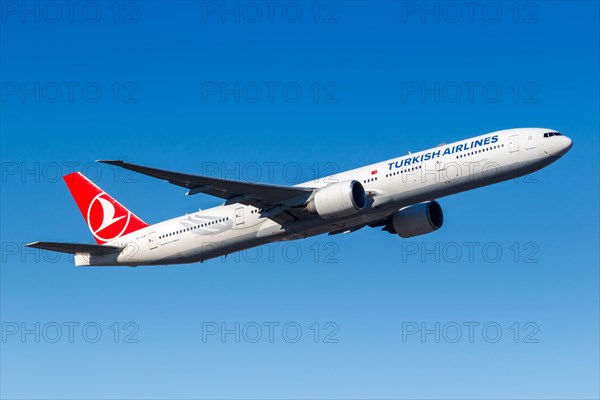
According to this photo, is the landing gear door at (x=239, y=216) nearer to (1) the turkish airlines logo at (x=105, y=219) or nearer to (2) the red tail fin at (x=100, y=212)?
(2) the red tail fin at (x=100, y=212)

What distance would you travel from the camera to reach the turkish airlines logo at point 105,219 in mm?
55594

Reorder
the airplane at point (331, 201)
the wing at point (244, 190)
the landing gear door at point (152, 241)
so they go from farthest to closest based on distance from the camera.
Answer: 1. the landing gear door at point (152, 241)
2. the wing at point (244, 190)
3. the airplane at point (331, 201)

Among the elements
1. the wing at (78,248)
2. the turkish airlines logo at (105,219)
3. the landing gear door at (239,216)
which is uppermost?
the turkish airlines logo at (105,219)

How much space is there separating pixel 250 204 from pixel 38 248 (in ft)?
37.8

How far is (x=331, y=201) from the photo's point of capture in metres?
45.0

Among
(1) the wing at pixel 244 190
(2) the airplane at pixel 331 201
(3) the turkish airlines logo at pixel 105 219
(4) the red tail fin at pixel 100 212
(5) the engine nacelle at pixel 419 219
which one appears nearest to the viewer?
(2) the airplane at pixel 331 201

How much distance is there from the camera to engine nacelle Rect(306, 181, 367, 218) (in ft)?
146

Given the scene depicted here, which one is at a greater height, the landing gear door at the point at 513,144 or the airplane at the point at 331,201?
the landing gear door at the point at 513,144

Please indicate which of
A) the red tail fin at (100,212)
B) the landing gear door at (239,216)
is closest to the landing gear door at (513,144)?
the landing gear door at (239,216)

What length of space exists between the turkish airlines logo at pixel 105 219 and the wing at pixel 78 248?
2.14m

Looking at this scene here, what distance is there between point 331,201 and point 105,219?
1764 centimetres

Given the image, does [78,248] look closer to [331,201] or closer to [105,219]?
[105,219]

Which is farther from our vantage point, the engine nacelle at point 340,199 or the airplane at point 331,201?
the engine nacelle at point 340,199

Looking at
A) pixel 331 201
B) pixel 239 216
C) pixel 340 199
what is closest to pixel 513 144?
pixel 340 199
